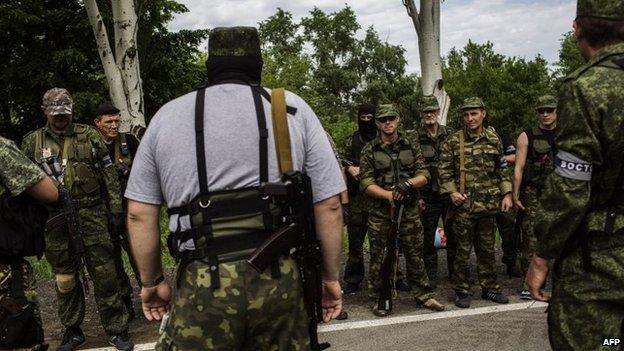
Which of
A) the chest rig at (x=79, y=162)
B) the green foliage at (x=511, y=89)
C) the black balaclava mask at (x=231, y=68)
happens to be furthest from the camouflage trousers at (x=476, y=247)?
the green foliage at (x=511, y=89)

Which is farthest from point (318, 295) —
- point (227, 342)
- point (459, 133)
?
point (459, 133)

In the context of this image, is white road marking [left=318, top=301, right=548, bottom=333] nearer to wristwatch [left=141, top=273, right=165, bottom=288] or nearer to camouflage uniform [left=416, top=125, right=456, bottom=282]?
camouflage uniform [left=416, top=125, right=456, bottom=282]

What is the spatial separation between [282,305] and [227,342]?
0.84ft

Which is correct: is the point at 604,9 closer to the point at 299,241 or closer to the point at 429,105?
the point at 299,241

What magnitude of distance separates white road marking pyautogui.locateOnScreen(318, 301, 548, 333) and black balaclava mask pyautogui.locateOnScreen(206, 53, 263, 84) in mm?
3208

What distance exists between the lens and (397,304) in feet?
19.5

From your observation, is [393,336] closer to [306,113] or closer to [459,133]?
[459,133]

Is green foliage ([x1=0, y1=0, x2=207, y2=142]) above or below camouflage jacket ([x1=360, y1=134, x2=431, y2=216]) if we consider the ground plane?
above

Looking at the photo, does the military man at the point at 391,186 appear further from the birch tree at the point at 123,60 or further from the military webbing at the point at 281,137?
the birch tree at the point at 123,60

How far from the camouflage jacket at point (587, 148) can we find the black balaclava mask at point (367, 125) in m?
4.12

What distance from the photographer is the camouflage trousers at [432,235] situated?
6602 millimetres

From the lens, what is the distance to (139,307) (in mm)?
6043

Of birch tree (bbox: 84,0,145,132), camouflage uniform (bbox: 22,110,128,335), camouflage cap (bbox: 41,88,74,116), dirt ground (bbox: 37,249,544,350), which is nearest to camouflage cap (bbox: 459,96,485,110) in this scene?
dirt ground (bbox: 37,249,544,350)

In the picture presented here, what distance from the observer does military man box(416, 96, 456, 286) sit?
6.57 metres
